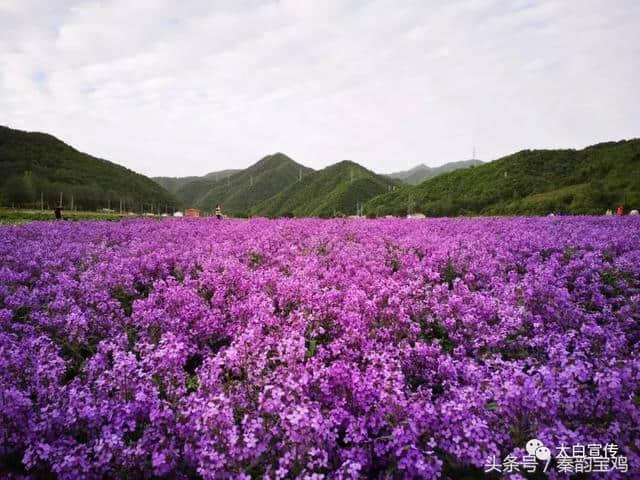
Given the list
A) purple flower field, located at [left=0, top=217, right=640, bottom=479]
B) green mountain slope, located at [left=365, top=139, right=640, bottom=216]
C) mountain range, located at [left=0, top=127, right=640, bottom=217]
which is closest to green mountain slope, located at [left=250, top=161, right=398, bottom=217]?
mountain range, located at [left=0, top=127, right=640, bottom=217]

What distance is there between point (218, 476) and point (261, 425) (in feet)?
1.22

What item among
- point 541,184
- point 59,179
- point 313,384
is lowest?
point 313,384

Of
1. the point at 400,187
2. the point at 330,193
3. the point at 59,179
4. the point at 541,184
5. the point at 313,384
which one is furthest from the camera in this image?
the point at 330,193

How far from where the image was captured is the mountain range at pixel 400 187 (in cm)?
4106

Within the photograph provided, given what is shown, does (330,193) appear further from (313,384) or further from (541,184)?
(313,384)

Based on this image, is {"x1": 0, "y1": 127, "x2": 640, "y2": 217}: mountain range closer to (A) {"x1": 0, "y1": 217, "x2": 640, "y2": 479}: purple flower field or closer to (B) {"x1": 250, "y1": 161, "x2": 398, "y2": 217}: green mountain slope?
(B) {"x1": 250, "y1": 161, "x2": 398, "y2": 217}: green mountain slope

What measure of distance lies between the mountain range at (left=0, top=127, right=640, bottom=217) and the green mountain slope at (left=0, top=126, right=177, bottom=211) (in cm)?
30

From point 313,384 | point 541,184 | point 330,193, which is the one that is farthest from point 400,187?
point 313,384

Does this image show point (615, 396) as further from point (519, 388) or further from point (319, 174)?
point (319, 174)

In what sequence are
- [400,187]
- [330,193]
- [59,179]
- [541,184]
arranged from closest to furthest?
[541,184] < [59,179] < [400,187] < [330,193]

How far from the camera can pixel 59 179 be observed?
117 m

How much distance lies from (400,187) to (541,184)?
59.9 m

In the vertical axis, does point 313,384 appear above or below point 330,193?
below

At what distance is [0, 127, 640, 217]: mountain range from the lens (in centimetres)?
4106
